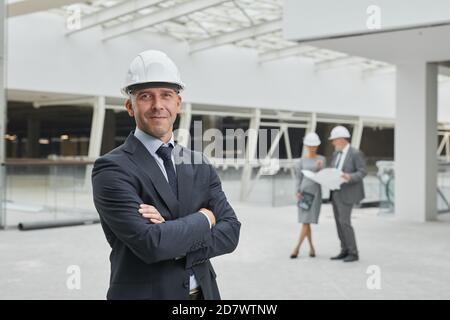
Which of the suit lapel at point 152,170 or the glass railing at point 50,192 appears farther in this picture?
the glass railing at point 50,192

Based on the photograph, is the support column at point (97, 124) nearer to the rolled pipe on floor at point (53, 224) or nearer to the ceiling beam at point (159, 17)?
the ceiling beam at point (159, 17)

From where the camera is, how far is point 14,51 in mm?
15406

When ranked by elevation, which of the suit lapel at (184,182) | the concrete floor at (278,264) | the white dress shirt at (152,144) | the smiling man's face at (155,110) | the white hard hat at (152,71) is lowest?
the concrete floor at (278,264)

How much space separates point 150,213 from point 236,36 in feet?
56.0

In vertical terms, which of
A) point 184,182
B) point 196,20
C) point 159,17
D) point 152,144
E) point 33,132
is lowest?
point 184,182

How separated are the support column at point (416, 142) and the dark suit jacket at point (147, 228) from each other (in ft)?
35.6

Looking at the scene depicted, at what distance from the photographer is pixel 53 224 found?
432 inches

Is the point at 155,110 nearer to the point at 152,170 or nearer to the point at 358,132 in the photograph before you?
the point at 152,170

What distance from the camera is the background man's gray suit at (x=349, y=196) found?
24.3ft

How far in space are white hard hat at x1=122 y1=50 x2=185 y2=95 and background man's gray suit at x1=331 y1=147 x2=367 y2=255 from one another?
575 centimetres

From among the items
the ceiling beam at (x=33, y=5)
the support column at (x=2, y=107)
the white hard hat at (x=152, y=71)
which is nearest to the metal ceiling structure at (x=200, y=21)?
the ceiling beam at (x=33, y=5)

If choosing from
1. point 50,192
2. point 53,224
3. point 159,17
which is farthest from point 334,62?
point 53,224

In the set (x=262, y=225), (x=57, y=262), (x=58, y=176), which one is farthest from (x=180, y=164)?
(x=58, y=176)

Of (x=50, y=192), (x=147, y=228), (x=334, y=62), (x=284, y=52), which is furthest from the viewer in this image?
(x=334, y=62)
